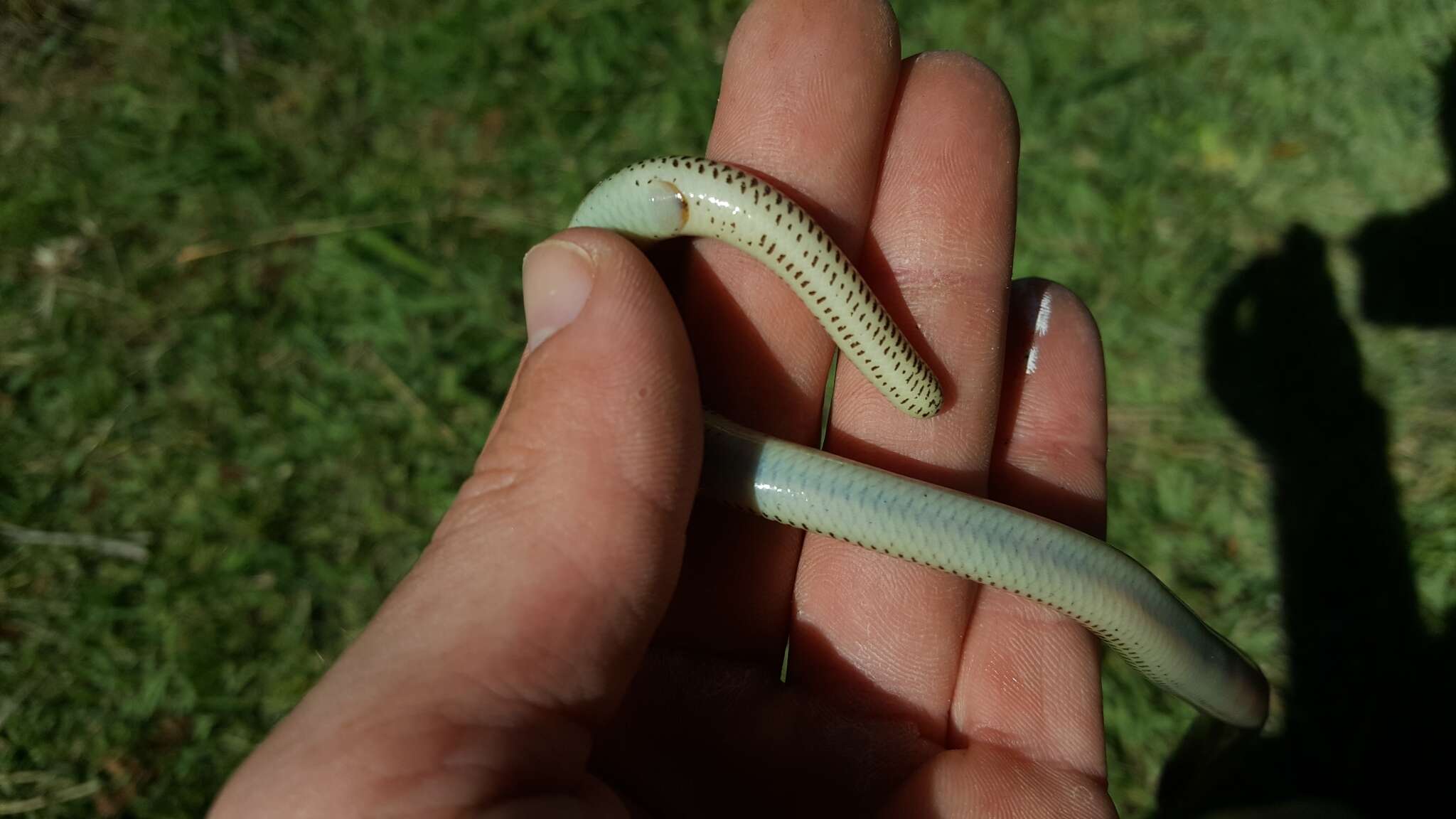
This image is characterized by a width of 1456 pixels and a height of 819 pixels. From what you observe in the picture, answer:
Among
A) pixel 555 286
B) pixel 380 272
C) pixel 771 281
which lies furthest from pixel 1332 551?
pixel 380 272

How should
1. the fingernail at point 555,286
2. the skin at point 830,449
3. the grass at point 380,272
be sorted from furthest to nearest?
the grass at point 380,272
the fingernail at point 555,286
the skin at point 830,449

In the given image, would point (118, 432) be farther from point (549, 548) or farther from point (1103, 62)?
point (1103, 62)

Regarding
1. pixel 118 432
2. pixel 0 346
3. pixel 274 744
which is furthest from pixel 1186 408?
pixel 0 346

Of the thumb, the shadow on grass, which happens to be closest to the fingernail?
the thumb

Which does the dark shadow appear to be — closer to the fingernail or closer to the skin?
the skin

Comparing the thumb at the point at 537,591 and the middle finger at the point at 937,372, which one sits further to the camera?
the middle finger at the point at 937,372

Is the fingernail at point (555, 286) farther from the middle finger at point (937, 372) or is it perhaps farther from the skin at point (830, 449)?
the middle finger at point (937, 372)

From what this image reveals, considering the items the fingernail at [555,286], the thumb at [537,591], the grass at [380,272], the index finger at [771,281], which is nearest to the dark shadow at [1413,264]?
A: the grass at [380,272]

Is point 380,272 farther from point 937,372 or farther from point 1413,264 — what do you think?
point 1413,264
